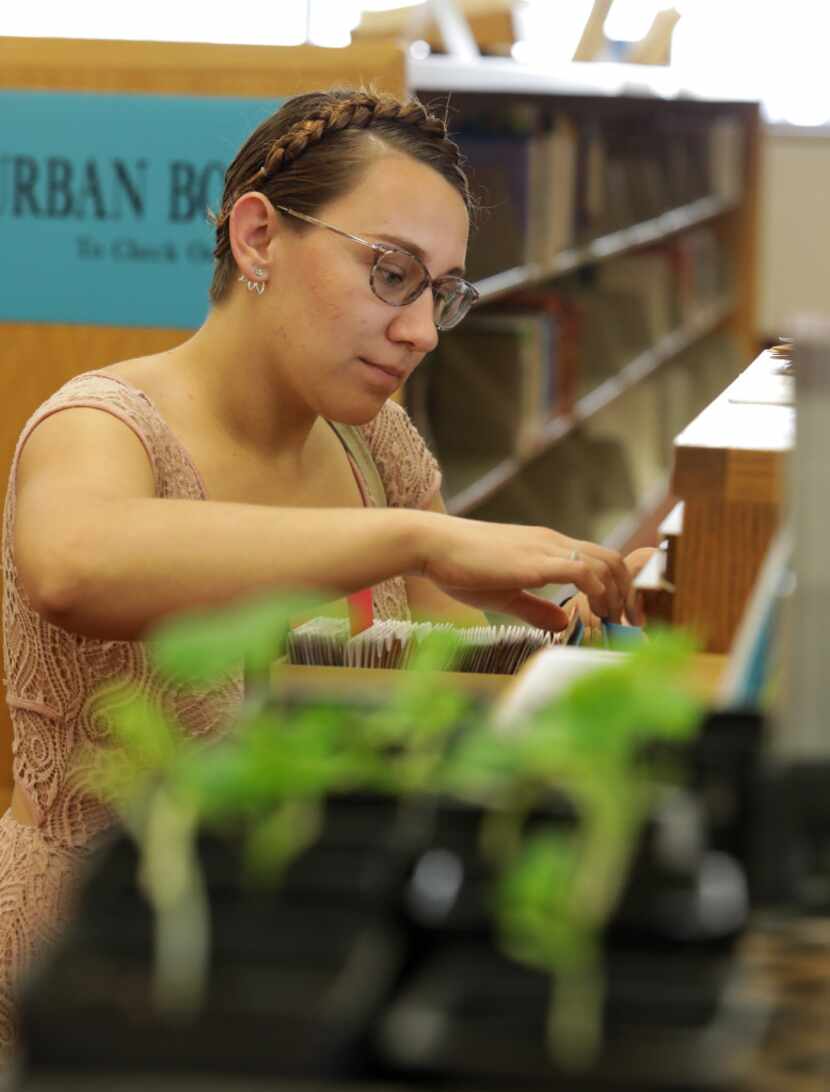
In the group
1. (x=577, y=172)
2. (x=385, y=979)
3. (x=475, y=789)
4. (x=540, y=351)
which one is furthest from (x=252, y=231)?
(x=577, y=172)

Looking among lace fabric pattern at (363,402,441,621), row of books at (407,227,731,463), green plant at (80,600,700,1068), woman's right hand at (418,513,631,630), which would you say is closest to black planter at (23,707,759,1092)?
green plant at (80,600,700,1068)

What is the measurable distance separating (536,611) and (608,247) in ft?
13.5

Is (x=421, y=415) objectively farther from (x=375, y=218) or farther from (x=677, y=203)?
(x=677, y=203)

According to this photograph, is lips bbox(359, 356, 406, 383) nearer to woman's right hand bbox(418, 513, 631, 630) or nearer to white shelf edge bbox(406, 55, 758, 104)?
woman's right hand bbox(418, 513, 631, 630)

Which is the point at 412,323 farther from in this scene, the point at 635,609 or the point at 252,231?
the point at 635,609

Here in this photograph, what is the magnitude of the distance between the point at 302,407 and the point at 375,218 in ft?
0.82

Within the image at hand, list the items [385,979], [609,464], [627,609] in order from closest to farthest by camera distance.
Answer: [385,979] → [627,609] → [609,464]

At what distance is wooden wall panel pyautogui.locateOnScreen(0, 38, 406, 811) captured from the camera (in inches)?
106

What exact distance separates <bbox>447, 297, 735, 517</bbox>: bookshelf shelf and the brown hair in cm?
184

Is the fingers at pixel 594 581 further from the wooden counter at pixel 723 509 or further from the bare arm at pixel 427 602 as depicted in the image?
the bare arm at pixel 427 602

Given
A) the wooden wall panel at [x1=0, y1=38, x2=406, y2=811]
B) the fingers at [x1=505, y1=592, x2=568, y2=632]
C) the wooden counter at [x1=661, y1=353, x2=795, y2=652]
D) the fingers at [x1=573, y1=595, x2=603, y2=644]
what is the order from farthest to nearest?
the wooden wall panel at [x1=0, y1=38, x2=406, y2=811]
the fingers at [x1=573, y1=595, x2=603, y2=644]
the fingers at [x1=505, y1=592, x2=568, y2=632]
the wooden counter at [x1=661, y1=353, x2=795, y2=652]

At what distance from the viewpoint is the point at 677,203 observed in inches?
260

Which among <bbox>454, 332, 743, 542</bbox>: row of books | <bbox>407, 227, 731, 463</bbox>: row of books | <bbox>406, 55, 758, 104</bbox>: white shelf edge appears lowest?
<bbox>454, 332, 743, 542</bbox>: row of books

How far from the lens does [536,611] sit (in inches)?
58.5
